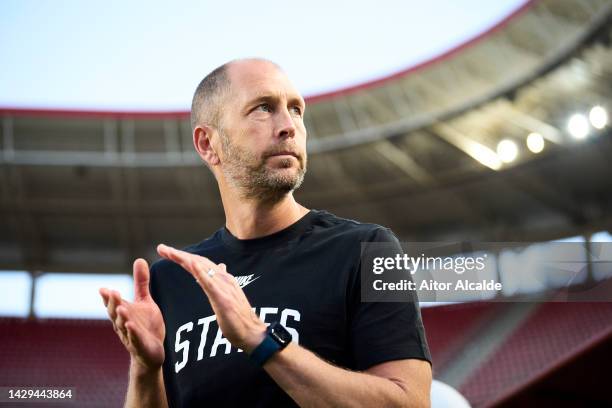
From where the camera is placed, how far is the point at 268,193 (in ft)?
6.87

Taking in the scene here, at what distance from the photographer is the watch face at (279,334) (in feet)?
5.13

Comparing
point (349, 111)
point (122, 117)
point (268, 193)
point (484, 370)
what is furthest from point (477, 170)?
point (268, 193)

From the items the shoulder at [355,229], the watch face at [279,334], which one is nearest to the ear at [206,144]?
the shoulder at [355,229]

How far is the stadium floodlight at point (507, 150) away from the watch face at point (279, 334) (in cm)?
1126

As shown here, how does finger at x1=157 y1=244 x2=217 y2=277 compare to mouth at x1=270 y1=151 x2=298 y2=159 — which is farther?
mouth at x1=270 y1=151 x2=298 y2=159

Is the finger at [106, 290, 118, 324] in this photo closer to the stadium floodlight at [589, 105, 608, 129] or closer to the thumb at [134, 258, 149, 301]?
the thumb at [134, 258, 149, 301]

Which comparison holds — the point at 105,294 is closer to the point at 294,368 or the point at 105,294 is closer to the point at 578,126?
the point at 294,368

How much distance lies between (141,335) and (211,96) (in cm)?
84

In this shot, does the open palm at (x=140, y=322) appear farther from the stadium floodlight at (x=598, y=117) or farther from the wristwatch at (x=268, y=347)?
the stadium floodlight at (x=598, y=117)

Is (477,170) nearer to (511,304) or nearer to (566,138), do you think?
(566,138)

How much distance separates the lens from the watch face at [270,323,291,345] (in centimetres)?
156

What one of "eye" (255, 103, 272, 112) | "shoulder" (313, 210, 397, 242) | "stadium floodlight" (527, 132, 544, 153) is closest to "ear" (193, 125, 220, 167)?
"eye" (255, 103, 272, 112)

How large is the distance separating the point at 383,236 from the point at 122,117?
438 inches

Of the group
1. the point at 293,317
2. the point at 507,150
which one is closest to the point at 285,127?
the point at 293,317
